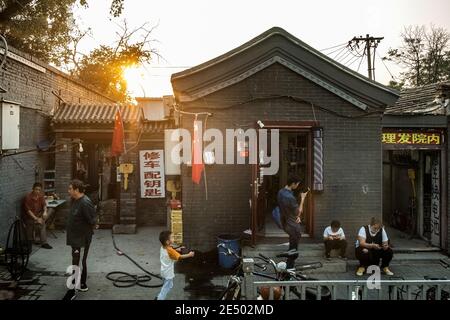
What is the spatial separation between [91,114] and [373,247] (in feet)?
31.3

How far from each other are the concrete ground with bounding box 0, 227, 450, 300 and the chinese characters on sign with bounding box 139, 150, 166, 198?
177cm

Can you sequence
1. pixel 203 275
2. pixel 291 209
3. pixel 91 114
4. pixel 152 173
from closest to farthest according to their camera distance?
pixel 291 209
pixel 203 275
pixel 152 173
pixel 91 114

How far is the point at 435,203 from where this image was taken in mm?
10789

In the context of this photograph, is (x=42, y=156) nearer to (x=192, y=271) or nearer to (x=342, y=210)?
(x=192, y=271)

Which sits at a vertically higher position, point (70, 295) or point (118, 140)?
point (118, 140)

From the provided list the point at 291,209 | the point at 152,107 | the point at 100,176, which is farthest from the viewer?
the point at 152,107

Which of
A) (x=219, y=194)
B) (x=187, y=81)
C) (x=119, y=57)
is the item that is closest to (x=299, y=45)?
(x=187, y=81)

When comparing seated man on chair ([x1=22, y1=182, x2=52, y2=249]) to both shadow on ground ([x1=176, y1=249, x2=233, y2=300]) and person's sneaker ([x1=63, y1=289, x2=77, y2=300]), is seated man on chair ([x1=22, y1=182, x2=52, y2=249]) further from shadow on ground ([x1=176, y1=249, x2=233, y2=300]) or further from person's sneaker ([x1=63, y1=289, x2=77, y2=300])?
shadow on ground ([x1=176, y1=249, x2=233, y2=300])

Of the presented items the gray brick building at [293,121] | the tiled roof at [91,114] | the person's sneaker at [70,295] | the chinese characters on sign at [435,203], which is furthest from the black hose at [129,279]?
the chinese characters on sign at [435,203]

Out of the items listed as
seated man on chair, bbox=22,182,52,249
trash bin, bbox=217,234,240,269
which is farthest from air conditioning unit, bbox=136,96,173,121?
trash bin, bbox=217,234,240,269

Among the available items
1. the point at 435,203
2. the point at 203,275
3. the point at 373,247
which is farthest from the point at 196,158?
Answer: the point at 435,203

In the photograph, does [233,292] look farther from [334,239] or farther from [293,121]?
[293,121]

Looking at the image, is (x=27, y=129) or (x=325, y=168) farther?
(x=27, y=129)

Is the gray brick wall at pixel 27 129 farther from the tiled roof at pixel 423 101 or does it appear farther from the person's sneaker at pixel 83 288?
the tiled roof at pixel 423 101
